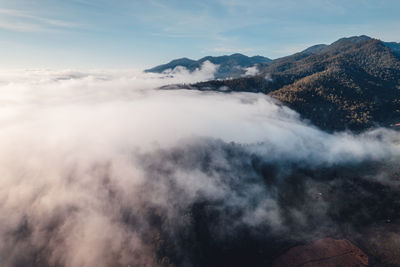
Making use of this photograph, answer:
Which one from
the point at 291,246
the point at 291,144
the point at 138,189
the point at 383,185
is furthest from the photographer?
the point at 291,144

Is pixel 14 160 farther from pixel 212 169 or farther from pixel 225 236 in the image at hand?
pixel 225 236

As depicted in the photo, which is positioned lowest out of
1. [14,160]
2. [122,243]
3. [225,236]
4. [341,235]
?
[14,160]

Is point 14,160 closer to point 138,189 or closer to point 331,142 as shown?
point 138,189

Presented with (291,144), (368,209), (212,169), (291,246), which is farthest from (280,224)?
(291,144)

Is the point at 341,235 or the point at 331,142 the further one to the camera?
the point at 331,142

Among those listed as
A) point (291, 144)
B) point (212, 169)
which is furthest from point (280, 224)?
point (291, 144)

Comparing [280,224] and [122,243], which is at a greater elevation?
[280,224]

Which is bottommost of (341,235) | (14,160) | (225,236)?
(14,160)

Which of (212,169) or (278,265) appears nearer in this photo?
(278,265)

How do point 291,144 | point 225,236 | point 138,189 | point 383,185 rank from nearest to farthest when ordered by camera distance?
point 225,236, point 383,185, point 138,189, point 291,144
